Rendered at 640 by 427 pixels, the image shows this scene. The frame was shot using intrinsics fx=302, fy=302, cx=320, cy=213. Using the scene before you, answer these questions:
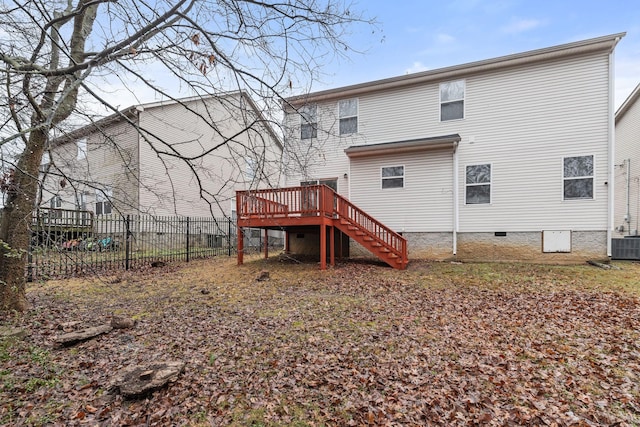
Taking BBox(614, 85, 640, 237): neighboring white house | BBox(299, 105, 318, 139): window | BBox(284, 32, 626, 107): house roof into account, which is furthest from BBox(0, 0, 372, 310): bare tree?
BBox(614, 85, 640, 237): neighboring white house

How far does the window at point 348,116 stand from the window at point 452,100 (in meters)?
3.20

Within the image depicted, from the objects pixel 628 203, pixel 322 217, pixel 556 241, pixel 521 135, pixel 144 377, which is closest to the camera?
pixel 144 377

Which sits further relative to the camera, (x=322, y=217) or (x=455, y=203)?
(x=455, y=203)

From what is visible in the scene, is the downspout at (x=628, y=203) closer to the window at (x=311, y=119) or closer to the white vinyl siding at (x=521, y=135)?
the white vinyl siding at (x=521, y=135)

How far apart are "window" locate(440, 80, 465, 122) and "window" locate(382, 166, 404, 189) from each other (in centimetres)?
239

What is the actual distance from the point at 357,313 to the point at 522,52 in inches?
398

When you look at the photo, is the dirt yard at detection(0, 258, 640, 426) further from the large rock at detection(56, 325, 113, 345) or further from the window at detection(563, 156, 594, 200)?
the window at detection(563, 156, 594, 200)

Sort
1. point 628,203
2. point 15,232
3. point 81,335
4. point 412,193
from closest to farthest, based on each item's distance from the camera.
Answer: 1. point 81,335
2. point 15,232
3. point 412,193
4. point 628,203

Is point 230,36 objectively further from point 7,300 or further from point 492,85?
point 492,85

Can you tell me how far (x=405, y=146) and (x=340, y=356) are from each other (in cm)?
839

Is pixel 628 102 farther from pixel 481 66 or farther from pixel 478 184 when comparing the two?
pixel 478 184

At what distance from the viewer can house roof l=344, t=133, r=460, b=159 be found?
10.4m

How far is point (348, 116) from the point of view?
1219cm

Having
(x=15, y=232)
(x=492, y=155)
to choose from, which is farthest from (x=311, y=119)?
(x=492, y=155)
